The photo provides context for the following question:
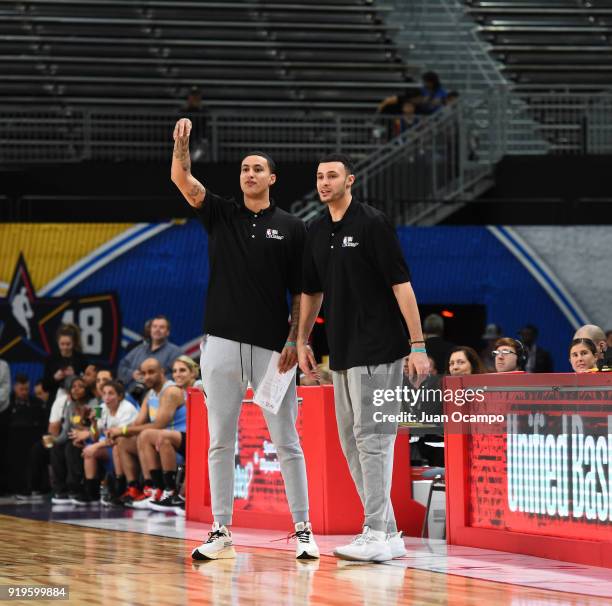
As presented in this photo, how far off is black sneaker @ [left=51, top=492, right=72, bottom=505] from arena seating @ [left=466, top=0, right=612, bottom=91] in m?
10.5

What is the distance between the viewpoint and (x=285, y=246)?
669 centimetres

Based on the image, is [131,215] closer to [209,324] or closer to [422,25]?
[422,25]

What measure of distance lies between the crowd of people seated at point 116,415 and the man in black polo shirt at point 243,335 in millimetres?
2317

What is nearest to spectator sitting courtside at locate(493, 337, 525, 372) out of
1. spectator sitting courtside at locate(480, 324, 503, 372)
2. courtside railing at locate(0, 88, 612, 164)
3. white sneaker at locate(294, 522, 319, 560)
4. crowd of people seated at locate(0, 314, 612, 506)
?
crowd of people seated at locate(0, 314, 612, 506)

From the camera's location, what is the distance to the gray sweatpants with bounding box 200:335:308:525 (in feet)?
21.4

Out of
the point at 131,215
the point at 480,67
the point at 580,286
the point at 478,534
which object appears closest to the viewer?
the point at 478,534

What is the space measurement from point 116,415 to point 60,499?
0.95 meters

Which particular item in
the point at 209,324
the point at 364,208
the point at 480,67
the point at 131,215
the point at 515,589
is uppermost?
the point at 480,67

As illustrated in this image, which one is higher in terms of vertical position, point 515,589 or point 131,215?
point 131,215

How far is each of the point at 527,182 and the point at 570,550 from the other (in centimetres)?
996

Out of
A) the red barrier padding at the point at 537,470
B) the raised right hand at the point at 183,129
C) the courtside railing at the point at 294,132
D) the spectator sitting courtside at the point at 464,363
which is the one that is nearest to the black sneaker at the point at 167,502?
the spectator sitting courtside at the point at 464,363

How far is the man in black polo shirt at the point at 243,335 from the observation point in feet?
21.3

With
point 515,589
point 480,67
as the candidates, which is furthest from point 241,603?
point 480,67

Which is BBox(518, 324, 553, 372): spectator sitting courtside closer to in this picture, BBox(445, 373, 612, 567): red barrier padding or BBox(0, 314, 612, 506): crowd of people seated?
BBox(0, 314, 612, 506): crowd of people seated
